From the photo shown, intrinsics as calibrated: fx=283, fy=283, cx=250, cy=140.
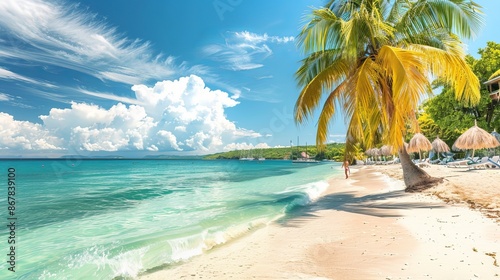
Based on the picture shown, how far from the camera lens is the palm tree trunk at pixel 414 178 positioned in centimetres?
990

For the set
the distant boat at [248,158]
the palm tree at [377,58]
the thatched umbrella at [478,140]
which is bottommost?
the distant boat at [248,158]

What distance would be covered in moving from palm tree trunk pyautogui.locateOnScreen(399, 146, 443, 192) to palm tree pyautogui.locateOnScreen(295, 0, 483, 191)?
0.03 m

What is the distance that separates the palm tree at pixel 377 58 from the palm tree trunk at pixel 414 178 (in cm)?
3

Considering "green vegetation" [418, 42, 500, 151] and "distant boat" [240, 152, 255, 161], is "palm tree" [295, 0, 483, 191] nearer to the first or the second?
"green vegetation" [418, 42, 500, 151]

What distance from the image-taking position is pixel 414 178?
1024 cm

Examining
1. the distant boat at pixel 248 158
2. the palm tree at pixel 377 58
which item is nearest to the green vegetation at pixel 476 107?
the palm tree at pixel 377 58

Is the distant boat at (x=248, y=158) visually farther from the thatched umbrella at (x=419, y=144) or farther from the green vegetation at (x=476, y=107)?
the green vegetation at (x=476, y=107)

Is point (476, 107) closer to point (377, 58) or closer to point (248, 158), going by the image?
point (377, 58)

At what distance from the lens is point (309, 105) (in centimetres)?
957

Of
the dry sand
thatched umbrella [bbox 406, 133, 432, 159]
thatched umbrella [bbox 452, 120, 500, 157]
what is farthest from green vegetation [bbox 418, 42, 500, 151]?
the dry sand

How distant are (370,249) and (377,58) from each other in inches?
236

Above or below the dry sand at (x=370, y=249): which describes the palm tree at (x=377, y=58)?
above

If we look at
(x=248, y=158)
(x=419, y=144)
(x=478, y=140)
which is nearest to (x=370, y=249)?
(x=478, y=140)

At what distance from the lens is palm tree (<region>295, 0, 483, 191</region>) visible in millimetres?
8219
